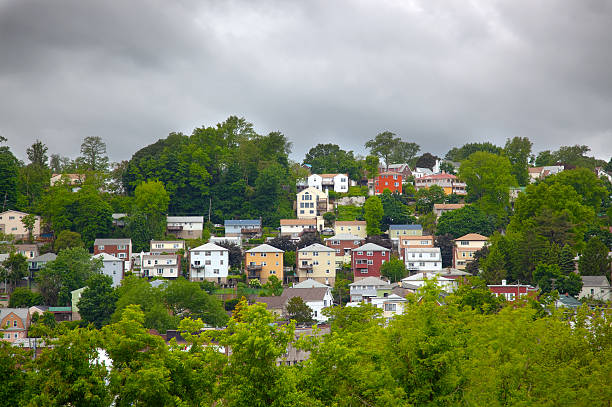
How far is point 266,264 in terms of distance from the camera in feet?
199

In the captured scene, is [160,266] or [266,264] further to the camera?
[266,264]

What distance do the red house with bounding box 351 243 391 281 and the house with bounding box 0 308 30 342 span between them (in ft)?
84.6

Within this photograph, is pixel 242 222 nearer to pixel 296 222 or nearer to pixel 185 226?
pixel 296 222

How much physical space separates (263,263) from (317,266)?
456 centimetres

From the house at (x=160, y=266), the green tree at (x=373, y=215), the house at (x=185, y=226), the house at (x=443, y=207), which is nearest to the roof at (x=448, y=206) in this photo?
the house at (x=443, y=207)

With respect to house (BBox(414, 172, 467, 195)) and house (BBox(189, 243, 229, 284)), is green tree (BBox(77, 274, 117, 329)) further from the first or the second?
house (BBox(414, 172, 467, 195))

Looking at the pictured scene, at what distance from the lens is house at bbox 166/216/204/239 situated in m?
68.3

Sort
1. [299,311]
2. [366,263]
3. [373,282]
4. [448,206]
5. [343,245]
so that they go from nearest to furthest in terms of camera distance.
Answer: [299,311] → [373,282] → [366,263] → [343,245] → [448,206]

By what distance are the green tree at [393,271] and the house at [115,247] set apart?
21245mm

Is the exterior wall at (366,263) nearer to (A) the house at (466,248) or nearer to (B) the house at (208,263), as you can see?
(A) the house at (466,248)

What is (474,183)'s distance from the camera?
238ft

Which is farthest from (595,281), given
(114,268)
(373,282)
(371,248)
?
(114,268)

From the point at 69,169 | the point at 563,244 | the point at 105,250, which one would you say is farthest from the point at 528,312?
the point at 69,169

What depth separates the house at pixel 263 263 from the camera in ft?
197
